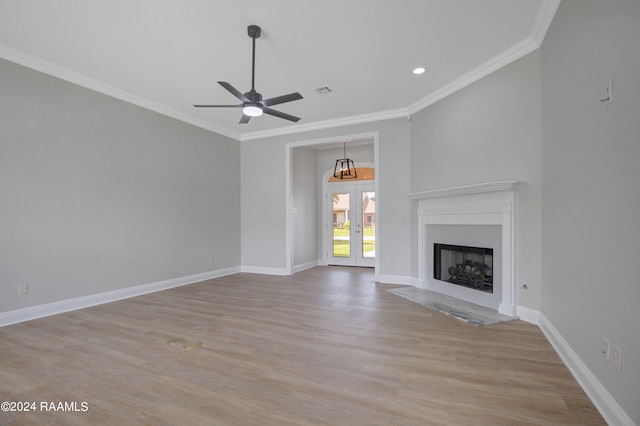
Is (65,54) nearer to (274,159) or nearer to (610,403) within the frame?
(274,159)

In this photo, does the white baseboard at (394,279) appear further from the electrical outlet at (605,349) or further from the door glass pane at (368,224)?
the electrical outlet at (605,349)

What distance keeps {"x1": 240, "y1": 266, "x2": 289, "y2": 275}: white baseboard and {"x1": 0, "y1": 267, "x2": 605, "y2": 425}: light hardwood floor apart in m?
2.53

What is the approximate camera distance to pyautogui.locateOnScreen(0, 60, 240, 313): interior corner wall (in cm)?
354

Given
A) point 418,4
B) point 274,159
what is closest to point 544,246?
point 418,4

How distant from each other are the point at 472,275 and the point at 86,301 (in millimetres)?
5441

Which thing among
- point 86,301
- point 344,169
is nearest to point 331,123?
point 344,169

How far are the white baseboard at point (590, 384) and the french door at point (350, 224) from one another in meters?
5.15

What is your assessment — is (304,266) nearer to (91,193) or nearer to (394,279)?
(394,279)

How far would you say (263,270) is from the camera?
22.2ft

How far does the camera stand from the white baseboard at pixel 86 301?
11.5 feet

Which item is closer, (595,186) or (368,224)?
(595,186)

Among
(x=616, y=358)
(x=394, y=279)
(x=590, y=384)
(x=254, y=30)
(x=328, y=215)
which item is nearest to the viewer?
(x=616, y=358)

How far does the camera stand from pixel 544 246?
3184mm

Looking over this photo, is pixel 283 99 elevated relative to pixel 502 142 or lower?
elevated
